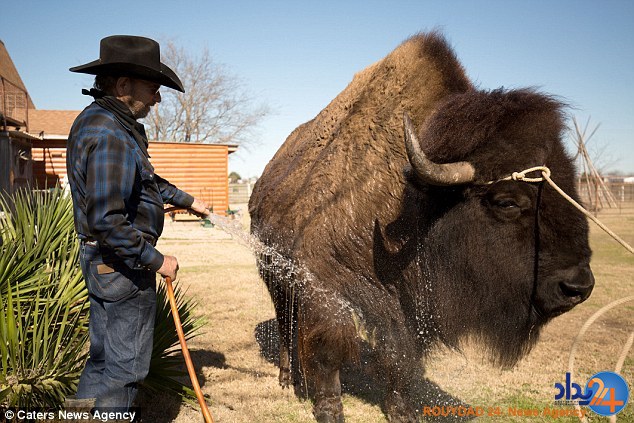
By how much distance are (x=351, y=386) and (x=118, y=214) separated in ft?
11.3

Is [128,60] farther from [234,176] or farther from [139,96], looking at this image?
[234,176]

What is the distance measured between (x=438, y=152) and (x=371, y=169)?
26.4 inches

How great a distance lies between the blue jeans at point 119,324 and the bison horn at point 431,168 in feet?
5.80

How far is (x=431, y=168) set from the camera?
307 centimetres

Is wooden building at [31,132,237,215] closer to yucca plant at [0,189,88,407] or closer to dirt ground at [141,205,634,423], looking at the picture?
dirt ground at [141,205,634,423]

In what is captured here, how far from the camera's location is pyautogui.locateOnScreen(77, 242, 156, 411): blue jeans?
277 centimetres

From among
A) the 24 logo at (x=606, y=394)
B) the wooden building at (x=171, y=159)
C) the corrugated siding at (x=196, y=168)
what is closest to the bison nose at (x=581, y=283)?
the 24 logo at (x=606, y=394)

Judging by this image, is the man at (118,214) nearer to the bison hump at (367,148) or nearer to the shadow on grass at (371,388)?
the bison hump at (367,148)

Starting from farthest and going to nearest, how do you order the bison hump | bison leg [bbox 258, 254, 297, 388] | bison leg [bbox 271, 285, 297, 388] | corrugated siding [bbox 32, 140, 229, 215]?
corrugated siding [bbox 32, 140, 229, 215]
bison leg [bbox 271, 285, 297, 388]
bison leg [bbox 258, 254, 297, 388]
the bison hump

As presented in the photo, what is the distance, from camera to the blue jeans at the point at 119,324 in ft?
9.10

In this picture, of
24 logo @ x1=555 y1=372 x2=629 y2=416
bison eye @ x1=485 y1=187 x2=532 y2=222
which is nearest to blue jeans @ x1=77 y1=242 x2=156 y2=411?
bison eye @ x1=485 y1=187 x2=532 y2=222

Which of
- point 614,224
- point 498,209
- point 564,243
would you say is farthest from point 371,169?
point 614,224

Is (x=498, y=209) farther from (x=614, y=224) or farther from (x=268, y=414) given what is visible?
(x=614, y=224)
